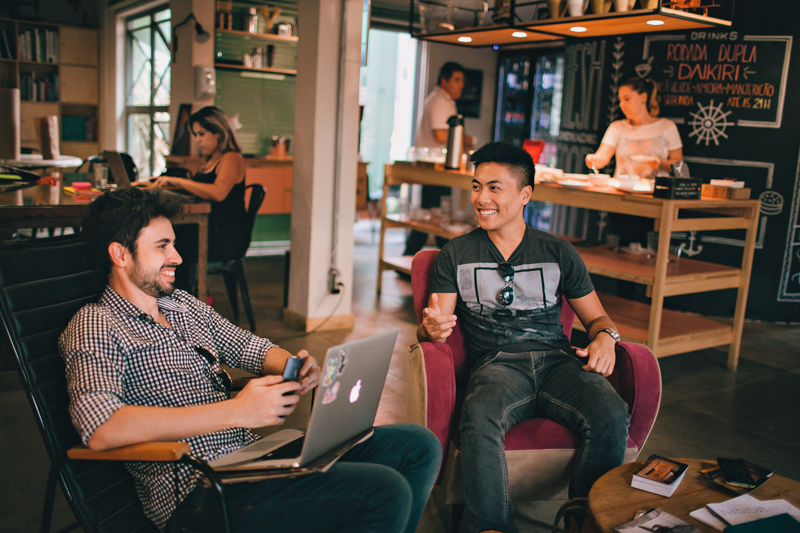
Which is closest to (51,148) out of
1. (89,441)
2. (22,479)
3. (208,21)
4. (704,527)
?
(208,21)

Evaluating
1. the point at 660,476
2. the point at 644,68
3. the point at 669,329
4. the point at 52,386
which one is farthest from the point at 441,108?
the point at 52,386

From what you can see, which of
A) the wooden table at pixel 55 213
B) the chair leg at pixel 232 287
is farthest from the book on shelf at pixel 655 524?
the chair leg at pixel 232 287

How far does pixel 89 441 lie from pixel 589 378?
139cm

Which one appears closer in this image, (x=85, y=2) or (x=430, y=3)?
(x=430, y=3)

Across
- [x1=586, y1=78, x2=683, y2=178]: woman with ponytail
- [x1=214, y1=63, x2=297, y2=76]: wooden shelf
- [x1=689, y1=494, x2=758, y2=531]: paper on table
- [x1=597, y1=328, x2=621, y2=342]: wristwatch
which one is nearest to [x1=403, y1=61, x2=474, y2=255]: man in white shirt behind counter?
[x1=586, y1=78, x2=683, y2=178]: woman with ponytail

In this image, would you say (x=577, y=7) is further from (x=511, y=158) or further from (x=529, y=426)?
(x=529, y=426)

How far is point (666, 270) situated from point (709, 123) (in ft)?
6.96

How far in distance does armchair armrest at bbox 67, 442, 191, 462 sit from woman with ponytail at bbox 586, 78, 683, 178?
3.55 m

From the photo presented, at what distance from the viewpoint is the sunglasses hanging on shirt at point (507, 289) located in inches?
85.7

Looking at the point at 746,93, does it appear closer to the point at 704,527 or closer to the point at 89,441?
the point at 704,527

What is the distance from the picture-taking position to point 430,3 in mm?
4324

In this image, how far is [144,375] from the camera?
150 centimetres

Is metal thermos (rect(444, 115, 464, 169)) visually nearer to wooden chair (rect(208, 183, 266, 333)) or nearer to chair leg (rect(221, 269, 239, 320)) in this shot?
wooden chair (rect(208, 183, 266, 333))

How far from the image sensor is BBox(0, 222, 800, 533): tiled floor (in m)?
2.24
